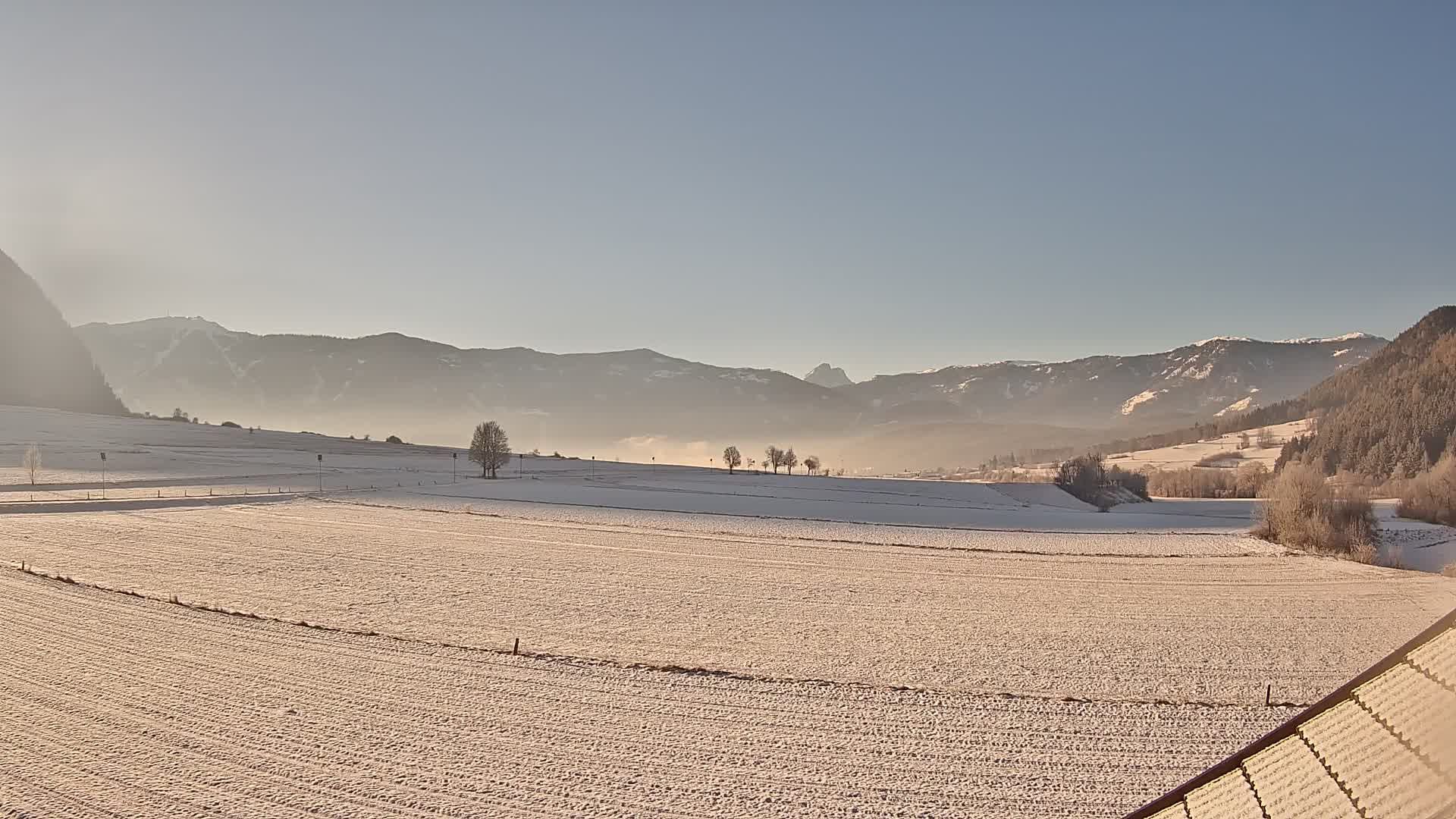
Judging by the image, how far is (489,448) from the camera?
8456 cm

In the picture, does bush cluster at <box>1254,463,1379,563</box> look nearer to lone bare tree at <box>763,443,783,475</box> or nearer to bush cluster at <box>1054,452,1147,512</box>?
bush cluster at <box>1054,452,1147,512</box>

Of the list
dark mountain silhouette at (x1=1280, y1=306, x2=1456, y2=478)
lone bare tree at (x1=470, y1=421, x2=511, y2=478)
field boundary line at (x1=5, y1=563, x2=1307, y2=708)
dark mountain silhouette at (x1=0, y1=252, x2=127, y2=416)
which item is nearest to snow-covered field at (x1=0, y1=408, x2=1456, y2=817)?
field boundary line at (x1=5, y1=563, x2=1307, y2=708)

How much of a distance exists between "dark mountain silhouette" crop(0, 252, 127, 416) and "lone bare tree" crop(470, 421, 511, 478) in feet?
402

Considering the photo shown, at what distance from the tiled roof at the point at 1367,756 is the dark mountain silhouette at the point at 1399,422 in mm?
89658

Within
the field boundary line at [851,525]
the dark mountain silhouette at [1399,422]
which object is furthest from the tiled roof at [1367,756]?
the dark mountain silhouette at [1399,422]

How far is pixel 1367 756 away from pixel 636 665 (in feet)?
52.7

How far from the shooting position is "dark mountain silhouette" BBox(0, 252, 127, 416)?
6722 inches

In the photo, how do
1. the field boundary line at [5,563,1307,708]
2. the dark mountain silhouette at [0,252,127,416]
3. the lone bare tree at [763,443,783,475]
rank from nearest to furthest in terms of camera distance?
the field boundary line at [5,563,1307,708] → the lone bare tree at [763,443,783,475] → the dark mountain silhouette at [0,252,127,416]

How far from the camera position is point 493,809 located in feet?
36.1

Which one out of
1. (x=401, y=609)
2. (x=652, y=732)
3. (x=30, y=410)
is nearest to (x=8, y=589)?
(x=401, y=609)

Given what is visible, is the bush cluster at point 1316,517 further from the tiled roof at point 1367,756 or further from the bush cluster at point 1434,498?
the tiled roof at point 1367,756

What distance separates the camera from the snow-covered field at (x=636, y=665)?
11828mm

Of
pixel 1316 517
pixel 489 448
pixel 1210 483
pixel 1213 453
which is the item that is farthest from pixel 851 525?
pixel 1213 453

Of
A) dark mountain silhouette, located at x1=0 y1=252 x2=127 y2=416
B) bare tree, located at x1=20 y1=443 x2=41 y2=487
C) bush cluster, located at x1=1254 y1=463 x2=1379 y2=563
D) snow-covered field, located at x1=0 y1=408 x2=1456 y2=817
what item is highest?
dark mountain silhouette, located at x1=0 y1=252 x2=127 y2=416
